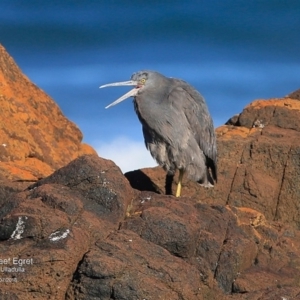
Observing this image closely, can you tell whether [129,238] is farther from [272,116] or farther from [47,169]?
[272,116]

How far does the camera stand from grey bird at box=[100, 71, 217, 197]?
11.7 meters

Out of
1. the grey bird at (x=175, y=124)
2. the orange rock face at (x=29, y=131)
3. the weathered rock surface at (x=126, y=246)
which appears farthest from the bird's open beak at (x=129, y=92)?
the weathered rock surface at (x=126, y=246)

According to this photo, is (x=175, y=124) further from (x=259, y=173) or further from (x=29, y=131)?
(x=29, y=131)

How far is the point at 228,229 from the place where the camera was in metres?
8.88

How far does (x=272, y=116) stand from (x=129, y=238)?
545 cm

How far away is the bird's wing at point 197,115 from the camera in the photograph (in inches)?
464

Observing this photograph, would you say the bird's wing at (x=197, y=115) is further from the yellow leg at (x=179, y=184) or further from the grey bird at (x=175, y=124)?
the yellow leg at (x=179, y=184)

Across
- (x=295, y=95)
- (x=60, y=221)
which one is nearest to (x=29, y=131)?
(x=295, y=95)

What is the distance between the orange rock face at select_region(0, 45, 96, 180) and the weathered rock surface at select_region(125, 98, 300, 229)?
39.0 inches

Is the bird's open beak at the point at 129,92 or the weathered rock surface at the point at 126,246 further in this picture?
the bird's open beak at the point at 129,92

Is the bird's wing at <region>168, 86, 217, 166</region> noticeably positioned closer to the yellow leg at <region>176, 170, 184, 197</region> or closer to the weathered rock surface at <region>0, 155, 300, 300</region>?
the yellow leg at <region>176, 170, 184, 197</region>

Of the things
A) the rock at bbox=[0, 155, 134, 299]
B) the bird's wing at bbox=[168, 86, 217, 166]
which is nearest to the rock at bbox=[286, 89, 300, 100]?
the bird's wing at bbox=[168, 86, 217, 166]

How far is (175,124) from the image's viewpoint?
11.7 meters

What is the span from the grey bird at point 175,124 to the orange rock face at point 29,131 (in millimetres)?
1131
